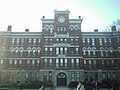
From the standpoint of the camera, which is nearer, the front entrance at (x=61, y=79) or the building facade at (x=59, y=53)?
the front entrance at (x=61, y=79)

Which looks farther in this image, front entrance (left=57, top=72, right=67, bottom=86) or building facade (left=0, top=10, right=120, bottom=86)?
building facade (left=0, top=10, right=120, bottom=86)

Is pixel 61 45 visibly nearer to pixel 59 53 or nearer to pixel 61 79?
pixel 59 53

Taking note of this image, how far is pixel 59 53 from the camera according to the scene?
45.0 metres

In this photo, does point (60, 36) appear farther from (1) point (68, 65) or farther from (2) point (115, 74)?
(2) point (115, 74)

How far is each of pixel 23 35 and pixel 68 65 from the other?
51.8 ft

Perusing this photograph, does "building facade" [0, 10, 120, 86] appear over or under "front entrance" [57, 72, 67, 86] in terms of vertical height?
over

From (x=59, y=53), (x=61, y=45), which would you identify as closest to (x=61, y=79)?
(x=59, y=53)

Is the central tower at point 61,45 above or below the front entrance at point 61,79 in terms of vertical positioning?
above

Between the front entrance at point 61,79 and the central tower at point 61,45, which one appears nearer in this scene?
the front entrance at point 61,79

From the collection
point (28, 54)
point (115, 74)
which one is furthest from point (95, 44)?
point (28, 54)

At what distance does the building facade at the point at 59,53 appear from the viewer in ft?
145

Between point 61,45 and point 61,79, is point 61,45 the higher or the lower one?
the higher one

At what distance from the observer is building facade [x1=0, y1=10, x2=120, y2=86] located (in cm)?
4416

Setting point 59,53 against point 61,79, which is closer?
point 61,79
